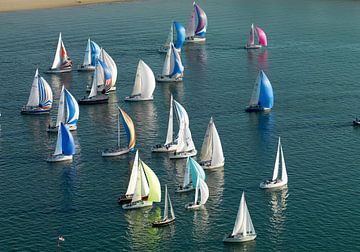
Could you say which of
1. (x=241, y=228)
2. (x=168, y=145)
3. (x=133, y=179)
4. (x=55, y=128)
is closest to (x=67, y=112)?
(x=55, y=128)

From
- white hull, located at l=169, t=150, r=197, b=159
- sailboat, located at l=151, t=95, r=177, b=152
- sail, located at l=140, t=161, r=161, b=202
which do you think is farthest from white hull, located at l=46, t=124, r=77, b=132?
sail, located at l=140, t=161, r=161, b=202

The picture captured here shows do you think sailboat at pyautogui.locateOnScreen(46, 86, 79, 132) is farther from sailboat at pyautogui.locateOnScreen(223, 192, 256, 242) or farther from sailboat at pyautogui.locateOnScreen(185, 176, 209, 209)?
sailboat at pyautogui.locateOnScreen(223, 192, 256, 242)

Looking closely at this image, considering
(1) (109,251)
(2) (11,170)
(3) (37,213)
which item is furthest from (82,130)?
(1) (109,251)

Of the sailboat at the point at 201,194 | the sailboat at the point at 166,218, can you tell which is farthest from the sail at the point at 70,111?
the sailboat at the point at 166,218

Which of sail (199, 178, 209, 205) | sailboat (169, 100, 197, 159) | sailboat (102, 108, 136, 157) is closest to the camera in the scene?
sail (199, 178, 209, 205)

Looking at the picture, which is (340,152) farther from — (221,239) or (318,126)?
(221,239)

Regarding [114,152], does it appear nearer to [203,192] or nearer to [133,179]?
[133,179]

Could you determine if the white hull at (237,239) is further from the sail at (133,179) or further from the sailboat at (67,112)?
the sailboat at (67,112)
